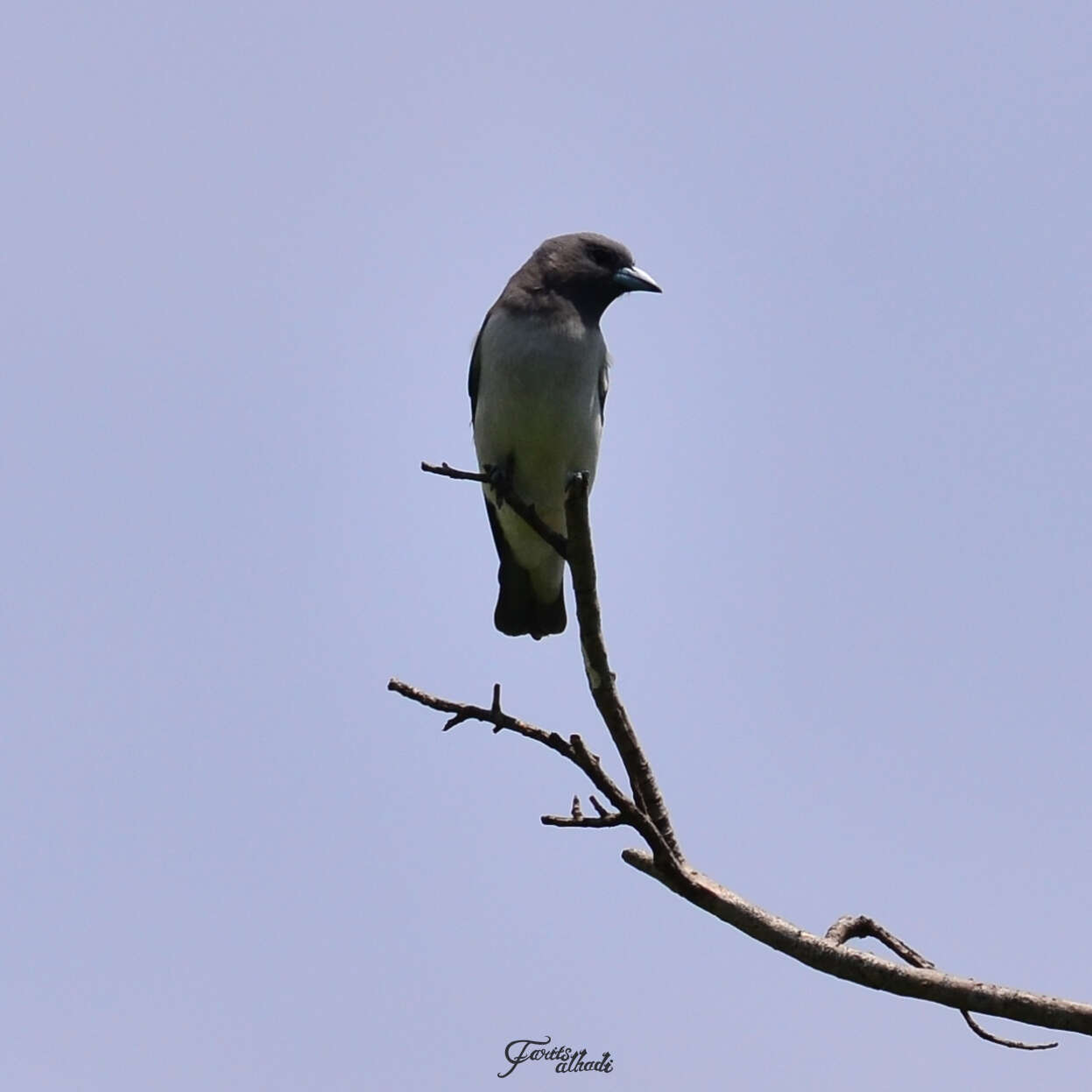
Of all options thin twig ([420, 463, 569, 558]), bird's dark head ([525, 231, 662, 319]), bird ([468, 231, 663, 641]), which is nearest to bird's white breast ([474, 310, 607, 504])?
bird ([468, 231, 663, 641])

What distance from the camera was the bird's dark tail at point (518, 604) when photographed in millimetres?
8805

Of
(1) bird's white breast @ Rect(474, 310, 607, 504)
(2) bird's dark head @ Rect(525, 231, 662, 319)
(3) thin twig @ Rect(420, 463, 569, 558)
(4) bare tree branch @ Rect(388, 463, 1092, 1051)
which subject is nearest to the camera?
(4) bare tree branch @ Rect(388, 463, 1092, 1051)

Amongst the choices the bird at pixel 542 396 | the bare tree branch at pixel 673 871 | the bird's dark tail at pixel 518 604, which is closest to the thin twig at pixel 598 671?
the bare tree branch at pixel 673 871

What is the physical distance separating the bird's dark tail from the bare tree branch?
368cm

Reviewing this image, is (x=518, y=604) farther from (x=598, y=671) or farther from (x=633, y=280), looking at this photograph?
(x=598, y=671)

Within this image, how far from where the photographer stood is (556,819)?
14.7ft

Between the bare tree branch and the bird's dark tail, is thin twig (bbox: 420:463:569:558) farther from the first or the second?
the bird's dark tail

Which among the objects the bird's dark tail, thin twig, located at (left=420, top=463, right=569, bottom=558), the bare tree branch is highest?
the bird's dark tail

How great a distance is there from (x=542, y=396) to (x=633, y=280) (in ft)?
4.71

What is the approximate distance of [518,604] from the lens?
29.0 feet

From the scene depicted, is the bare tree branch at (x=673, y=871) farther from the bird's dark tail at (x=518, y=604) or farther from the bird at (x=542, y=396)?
the bird's dark tail at (x=518, y=604)

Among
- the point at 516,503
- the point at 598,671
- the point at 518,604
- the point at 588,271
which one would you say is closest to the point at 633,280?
the point at 588,271

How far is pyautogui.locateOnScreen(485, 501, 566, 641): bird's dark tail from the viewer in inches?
347

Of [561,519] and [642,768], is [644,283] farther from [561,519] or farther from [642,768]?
[642,768]
